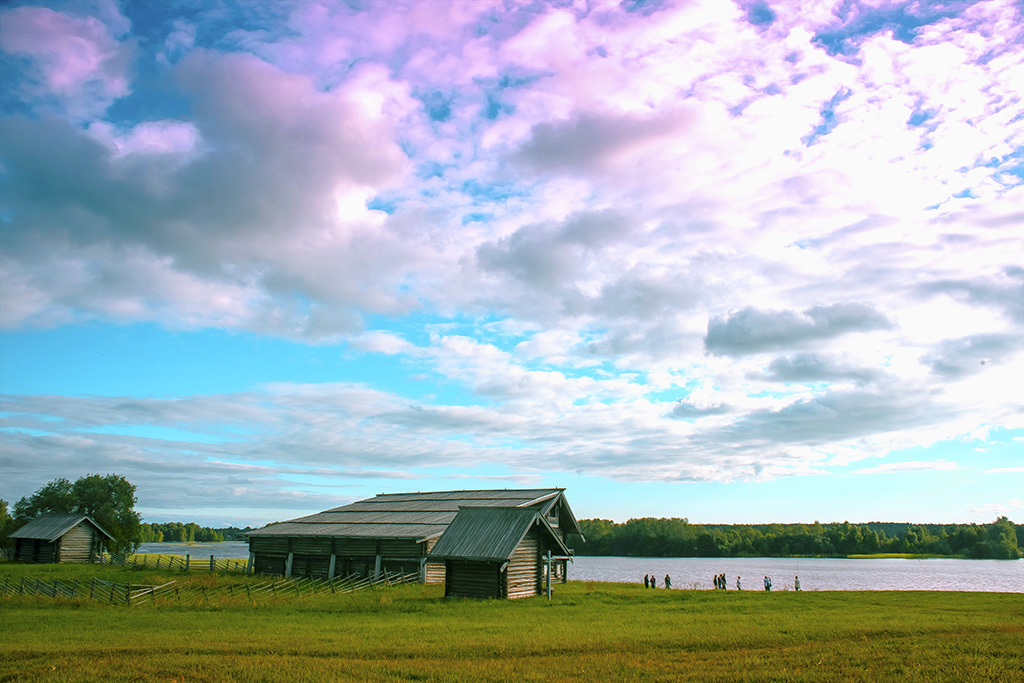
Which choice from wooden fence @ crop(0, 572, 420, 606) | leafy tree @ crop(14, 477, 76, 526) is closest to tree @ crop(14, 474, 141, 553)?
leafy tree @ crop(14, 477, 76, 526)

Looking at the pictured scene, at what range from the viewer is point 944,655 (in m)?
17.3

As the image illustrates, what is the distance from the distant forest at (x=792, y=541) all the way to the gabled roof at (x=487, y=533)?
122m

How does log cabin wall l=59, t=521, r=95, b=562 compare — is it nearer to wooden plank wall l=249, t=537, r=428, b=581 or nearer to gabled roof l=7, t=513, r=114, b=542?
gabled roof l=7, t=513, r=114, b=542

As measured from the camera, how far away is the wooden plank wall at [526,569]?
3612cm

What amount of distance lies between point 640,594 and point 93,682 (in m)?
27.7

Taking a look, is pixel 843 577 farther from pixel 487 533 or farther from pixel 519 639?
pixel 519 639

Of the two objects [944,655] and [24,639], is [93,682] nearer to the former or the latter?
[24,639]

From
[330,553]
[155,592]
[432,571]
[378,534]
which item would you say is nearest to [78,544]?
[330,553]

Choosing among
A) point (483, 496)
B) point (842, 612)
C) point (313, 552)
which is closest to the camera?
point (842, 612)

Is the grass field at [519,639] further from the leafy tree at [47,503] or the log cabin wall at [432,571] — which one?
the leafy tree at [47,503]

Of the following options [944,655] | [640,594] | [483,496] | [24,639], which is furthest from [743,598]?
[24,639]

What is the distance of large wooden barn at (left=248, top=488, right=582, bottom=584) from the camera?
4769 centimetres

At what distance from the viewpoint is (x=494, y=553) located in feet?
115

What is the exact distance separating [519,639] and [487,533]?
16.3 meters
